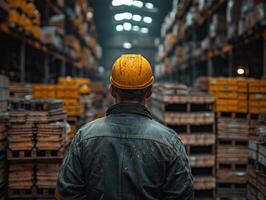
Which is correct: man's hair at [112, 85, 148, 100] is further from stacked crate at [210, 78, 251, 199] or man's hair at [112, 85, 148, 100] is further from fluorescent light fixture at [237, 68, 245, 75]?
fluorescent light fixture at [237, 68, 245, 75]

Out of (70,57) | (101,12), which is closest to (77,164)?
(70,57)

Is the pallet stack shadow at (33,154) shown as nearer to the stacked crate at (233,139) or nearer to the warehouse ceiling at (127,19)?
the stacked crate at (233,139)

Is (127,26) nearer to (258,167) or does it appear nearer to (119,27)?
(119,27)

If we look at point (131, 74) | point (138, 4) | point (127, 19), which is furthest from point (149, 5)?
point (131, 74)

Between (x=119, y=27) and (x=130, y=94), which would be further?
(x=119, y=27)

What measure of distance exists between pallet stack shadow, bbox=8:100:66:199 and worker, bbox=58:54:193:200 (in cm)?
274

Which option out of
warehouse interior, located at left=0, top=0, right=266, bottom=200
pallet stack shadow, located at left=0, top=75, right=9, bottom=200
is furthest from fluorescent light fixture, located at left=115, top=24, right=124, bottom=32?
pallet stack shadow, located at left=0, top=75, right=9, bottom=200

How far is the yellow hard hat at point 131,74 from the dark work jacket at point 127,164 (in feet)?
0.52

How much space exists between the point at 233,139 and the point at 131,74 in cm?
527

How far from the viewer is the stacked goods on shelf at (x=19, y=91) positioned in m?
7.85

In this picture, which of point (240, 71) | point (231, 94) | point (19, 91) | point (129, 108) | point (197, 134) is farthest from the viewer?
point (240, 71)

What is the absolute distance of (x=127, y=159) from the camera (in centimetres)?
226

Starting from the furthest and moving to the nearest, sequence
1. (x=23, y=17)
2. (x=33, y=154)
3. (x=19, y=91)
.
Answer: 1. (x=23, y=17)
2. (x=19, y=91)
3. (x=33, y=154)

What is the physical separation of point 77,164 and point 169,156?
56 centimetres
